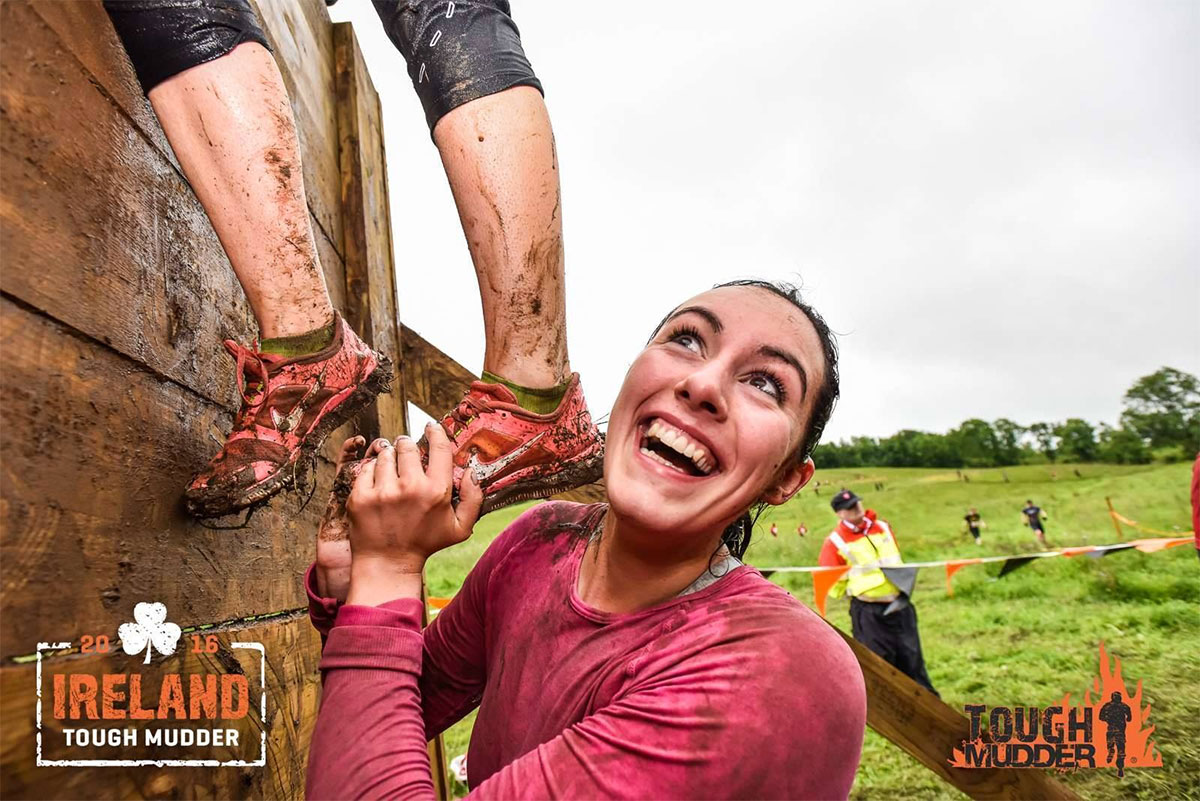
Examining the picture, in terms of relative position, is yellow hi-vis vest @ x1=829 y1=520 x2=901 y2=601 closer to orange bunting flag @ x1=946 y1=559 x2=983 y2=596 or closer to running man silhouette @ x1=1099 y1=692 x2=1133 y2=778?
orange bunting flag @ x1=946 y1=559 x2=983 y2=596

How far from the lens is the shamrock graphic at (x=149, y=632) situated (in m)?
1.10

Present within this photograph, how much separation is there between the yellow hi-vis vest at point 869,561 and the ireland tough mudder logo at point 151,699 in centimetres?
665

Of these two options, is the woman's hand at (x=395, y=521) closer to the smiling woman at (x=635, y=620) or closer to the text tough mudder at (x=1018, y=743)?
the smiling woman at (x=635, y=620)

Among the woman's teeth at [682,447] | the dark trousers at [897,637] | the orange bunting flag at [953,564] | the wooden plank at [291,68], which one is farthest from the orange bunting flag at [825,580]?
the woman's teeth at [682,447]

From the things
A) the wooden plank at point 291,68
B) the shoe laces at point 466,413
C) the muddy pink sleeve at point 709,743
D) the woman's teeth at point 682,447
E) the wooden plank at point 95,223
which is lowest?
the muddy pink sleeve at point 709,743

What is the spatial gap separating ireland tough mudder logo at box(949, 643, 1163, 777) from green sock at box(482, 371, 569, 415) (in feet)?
7.98

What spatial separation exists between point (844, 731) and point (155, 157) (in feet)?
5.18

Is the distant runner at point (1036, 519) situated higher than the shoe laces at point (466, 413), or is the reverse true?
the shoe laces at point (466, 413)

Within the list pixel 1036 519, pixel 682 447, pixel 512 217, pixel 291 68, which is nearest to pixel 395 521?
pixel 682 447

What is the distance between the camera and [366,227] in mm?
2727

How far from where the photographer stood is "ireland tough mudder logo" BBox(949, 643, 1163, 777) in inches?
114

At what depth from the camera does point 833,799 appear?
112 cm

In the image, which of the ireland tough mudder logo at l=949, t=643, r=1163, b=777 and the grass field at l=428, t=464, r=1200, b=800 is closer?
the ireland tough mudder logo at l=949, t=643, r=1163, b=777

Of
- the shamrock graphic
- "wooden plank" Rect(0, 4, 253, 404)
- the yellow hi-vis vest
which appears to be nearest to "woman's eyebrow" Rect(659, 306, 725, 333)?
"wooden plank" Rect(0, 4, 253, 404)
